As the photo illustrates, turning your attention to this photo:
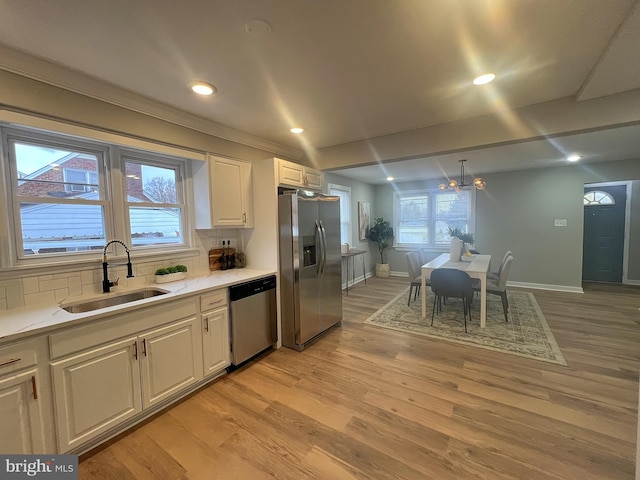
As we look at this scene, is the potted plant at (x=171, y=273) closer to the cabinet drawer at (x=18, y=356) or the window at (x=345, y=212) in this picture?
the cabinet drawer at (x=18, y=356)

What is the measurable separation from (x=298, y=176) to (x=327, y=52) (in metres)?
1.73

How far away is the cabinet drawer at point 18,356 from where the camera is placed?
54.0 inches

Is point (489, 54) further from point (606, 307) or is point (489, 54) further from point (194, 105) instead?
point (606, 307)

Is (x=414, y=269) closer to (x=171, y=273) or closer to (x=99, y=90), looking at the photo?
(x=171, y=273)

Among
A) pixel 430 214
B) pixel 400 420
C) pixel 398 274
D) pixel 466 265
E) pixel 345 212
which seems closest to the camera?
pixel 400 420

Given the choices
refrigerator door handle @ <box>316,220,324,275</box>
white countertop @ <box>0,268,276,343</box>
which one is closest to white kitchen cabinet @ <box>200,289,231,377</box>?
white countertop @ <box>0,268,276,343</box>

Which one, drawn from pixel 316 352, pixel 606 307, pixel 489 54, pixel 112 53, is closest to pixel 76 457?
pixel 316 352

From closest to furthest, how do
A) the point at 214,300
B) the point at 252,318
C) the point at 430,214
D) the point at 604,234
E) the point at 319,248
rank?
the point at 214,300, the point at 252,318, the point at 319,248, the point at 604,234, the point at 430,214

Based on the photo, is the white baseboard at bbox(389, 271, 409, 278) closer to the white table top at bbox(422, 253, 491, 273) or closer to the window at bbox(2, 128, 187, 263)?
the white table top at bbox(422, 253, 491, 273)

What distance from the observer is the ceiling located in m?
1.35

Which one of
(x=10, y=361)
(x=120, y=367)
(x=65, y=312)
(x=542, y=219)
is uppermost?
(x=542, y=219)

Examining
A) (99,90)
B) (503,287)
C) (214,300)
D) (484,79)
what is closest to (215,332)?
(214,300)

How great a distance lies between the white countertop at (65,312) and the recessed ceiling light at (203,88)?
1.61m

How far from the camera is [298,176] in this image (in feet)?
10.9
